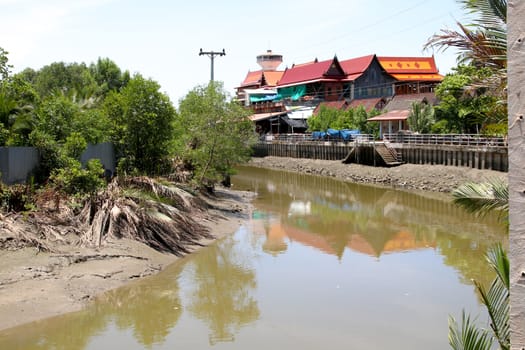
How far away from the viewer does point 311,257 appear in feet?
68.2

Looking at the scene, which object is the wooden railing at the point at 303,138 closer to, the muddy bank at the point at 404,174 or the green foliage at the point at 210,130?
the muddy bank at the point at 404,174

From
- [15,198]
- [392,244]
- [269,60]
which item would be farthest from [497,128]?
[269,60]

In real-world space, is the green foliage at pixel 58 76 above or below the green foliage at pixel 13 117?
above

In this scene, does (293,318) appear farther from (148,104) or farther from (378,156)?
(378,156)

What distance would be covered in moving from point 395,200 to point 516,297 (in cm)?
3360

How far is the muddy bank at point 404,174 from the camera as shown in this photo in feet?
126

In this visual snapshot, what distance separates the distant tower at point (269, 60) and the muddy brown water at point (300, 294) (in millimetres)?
86257

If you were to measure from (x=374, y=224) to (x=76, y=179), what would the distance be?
14372 millimetres

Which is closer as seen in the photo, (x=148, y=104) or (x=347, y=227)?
(x=148, y=104)

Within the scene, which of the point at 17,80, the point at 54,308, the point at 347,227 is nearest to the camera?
the point at 54,308

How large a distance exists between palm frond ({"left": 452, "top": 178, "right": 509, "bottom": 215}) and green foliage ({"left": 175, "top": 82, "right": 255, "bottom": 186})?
24515 mm

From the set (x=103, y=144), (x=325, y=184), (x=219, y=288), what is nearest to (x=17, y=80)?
(x=103, y=144)

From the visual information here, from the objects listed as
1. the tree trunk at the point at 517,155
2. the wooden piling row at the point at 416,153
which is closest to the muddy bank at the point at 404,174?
the wooden piling row at the point at 416,153

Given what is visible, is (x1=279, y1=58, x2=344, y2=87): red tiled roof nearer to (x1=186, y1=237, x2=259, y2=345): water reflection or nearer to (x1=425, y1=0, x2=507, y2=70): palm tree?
(x1=186, y1=237, x2=259, y2=345): water reflection
